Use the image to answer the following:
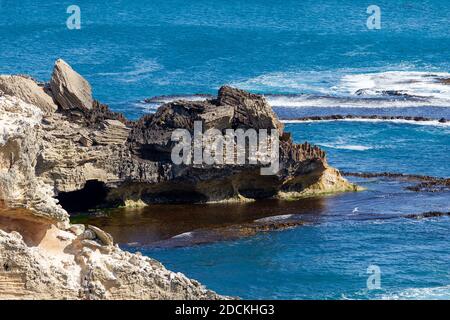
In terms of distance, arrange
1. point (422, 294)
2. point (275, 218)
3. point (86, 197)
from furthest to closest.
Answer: point (86, 197)
point (275, 218)
point (422, 294)

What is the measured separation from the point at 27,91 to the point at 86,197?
5000 mm

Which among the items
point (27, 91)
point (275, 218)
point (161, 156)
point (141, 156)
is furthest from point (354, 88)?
point (27, 91)

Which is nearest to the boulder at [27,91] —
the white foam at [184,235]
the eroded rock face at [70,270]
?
the white foam at [184,235]

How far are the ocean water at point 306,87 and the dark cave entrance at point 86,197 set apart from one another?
1.80m

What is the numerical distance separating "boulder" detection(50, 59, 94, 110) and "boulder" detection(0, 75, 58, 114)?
0.41 m

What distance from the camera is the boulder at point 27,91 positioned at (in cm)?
4878

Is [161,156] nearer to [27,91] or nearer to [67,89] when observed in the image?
[67,89]

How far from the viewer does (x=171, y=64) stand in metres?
99.1

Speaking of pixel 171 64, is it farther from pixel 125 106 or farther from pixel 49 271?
pixel 49 271

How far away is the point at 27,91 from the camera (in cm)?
4956

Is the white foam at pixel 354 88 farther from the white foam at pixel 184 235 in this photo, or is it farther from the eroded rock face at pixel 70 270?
the eroded rock face at pixel 70 270

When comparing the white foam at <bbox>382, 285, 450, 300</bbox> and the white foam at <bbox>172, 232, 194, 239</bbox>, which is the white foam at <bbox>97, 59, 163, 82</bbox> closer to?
the white foam at <bbox>172, 232, 194, 239</bbox>

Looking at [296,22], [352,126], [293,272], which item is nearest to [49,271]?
[293,272]

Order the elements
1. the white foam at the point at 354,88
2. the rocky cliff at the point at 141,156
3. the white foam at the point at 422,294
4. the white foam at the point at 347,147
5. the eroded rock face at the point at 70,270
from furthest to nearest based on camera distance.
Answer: the white foam at the point at 354,88 < the white foam at the point at 347,147 < the rocky cliff at the point at 141,156 < the white foam at the point at 422,294 < the eroded rock face at the point at 70,270
